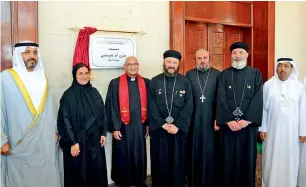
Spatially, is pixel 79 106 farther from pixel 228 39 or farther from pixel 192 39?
pixel 228 39

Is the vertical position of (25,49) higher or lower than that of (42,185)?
higher

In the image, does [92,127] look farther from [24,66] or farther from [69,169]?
[24,66]

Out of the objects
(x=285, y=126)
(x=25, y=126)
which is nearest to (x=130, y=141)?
(x=25, y=126)

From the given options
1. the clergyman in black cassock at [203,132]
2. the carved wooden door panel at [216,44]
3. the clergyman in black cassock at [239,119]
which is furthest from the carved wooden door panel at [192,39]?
the clergyman in black cassock at [239,119]

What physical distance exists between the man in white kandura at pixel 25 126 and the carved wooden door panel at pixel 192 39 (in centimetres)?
270

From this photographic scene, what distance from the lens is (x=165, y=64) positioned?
11.9ft

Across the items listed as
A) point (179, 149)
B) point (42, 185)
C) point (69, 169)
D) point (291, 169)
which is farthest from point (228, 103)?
point (42, 185)

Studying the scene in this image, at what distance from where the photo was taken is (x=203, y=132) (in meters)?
3.71

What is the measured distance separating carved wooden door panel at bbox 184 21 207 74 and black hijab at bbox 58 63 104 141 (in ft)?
7.19

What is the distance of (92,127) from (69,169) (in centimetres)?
51

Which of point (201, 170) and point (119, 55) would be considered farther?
point (119, 55)

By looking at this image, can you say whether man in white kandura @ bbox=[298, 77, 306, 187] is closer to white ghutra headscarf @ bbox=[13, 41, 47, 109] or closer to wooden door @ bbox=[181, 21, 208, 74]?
wooden door @ bbox=[181, 21, 208, 74]

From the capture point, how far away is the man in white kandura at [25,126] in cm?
294

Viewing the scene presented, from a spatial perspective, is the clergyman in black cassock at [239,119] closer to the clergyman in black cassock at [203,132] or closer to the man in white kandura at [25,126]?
the clergyman in black cassock at [203,132]
